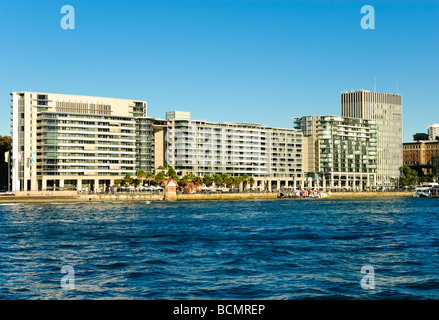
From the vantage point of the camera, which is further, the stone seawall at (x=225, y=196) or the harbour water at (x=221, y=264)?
the stone seawall at (x=225, y=196)

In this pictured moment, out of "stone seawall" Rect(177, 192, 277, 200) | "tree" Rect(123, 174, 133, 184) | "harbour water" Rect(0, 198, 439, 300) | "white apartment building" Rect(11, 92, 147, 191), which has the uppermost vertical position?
"white apartment building" Rect(11, 92, 147, 191)

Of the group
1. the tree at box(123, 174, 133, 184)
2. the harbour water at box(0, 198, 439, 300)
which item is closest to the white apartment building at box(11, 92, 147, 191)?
the tree at box(123, 174, 133, 184)

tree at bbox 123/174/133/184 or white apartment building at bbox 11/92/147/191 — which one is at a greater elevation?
white apartment building at bbox 11/92/147/191

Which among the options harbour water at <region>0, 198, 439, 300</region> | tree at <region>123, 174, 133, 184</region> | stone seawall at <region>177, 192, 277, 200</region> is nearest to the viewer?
harbour water at <region>0, 198, 439, 300</region>

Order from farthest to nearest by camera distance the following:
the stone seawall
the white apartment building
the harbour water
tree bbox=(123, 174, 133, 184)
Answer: tree bbox=(123, 174, 133, 184)
the white apartment building
the stone seawall
the harbour water

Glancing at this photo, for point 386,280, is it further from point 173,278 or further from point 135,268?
point 135,268

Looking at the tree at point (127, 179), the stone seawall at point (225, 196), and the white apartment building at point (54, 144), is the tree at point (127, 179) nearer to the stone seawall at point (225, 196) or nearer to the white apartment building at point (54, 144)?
the white apartment building at point (54, 144)

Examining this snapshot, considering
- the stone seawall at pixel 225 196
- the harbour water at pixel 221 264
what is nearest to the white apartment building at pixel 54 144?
the stone seawall at pixel 225 196

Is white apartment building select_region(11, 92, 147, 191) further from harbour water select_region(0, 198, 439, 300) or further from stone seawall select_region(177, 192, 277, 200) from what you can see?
harbour water select_region(0, 198, 439, 300)

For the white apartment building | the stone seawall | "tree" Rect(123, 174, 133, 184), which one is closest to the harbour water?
the stone seawall

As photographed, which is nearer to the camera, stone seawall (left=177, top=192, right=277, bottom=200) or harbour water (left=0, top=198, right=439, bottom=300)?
harbour water (left=0, top=198, right=439, bottom=300)

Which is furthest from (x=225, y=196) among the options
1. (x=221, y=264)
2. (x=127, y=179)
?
(x=221, y=264)
